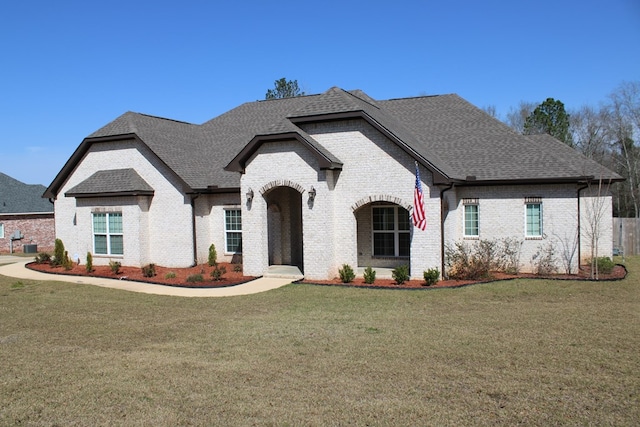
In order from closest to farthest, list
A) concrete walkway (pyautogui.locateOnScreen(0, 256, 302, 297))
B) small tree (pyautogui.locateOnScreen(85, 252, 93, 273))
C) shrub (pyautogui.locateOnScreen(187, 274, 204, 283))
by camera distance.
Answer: concrete walkway (pyautogui.locateOnScreen(0, 256, 302, 297)), shrub (pyautogui.locateOnScreen(187, 274, 204, 283)), small tree (pyautogui.locateOnScreen(85, 252, 93, 273))

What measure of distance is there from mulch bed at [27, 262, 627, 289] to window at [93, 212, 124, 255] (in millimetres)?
819

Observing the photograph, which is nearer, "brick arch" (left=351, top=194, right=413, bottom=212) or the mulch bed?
the mulch bed

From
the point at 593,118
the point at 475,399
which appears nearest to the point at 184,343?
the point at 475,399

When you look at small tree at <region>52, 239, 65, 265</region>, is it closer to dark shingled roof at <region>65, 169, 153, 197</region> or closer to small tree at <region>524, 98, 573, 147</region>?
dark shingled roof at <region>65, 169, 153, 197</region>

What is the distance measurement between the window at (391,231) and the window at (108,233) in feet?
35.5

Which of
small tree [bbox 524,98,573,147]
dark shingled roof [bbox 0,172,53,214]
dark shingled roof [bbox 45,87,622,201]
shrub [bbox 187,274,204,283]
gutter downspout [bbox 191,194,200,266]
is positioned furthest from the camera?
small tree [bbox 524,98,573,147]

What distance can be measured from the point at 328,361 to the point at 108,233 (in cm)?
1682

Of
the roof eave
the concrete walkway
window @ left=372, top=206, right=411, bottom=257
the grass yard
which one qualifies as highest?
the roof eave

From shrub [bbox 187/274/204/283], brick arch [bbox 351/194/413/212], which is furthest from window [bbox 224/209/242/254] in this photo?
brick arch [bbox 351/194/413/212]

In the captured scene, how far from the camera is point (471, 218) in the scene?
832 inches

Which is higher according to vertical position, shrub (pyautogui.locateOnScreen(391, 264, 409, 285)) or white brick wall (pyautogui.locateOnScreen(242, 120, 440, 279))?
white brick wall (pyautogui.locateOnScreen(242, 120, 440, 279))

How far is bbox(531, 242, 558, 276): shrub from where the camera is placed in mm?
19922

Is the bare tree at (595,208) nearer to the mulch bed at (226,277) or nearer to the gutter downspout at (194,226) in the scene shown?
the mulch bed at (226,277)

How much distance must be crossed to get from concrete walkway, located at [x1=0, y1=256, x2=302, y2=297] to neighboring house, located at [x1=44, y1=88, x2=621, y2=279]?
79 centimetres
